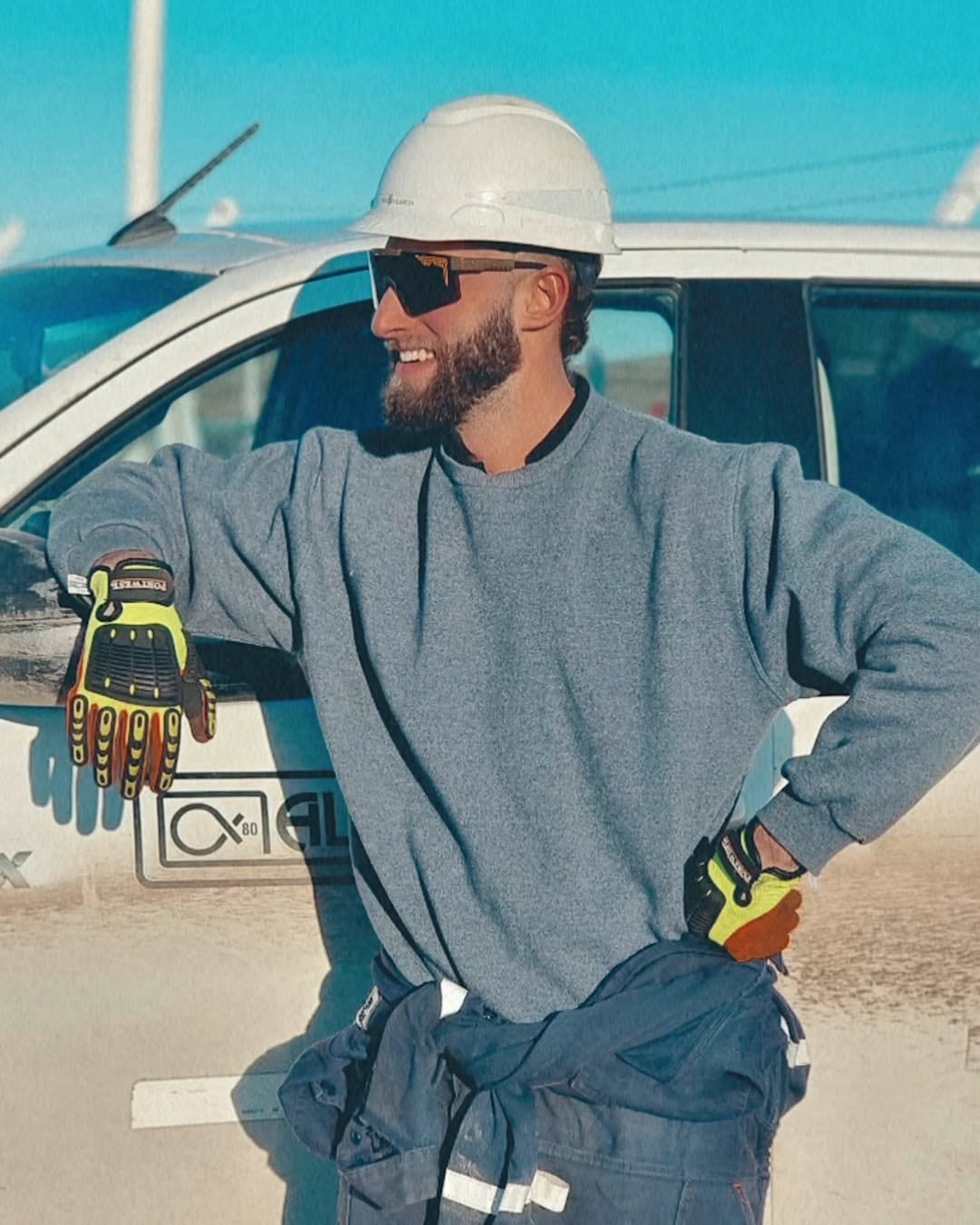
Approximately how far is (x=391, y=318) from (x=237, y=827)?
0.75m

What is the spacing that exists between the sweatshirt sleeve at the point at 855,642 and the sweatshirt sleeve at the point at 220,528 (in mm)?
641

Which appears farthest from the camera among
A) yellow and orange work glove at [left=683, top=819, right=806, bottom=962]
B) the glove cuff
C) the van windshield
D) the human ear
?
the van windshield

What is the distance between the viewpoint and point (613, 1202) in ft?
6.33

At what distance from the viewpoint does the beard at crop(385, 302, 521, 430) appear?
2.10 meters

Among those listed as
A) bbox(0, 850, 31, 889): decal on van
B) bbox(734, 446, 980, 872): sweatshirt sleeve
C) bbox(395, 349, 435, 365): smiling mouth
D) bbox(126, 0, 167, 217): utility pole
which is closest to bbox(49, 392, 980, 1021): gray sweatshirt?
bbox(734, 446, 980, 872): sweatshirt sleeve

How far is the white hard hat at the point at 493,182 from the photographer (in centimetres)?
207

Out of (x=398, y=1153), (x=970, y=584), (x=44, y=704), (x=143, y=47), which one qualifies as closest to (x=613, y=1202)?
(x=398, y=1153)

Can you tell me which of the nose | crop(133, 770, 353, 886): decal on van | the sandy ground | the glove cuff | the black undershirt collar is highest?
the nose

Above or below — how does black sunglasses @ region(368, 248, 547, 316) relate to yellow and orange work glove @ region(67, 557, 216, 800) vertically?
above

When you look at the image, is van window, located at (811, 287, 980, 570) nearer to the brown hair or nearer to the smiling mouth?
the brown hair

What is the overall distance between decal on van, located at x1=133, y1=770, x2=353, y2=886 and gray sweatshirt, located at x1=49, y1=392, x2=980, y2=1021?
198 mm

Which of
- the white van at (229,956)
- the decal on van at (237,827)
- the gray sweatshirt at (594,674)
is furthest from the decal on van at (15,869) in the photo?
the gray sweatshirt at (594,674)

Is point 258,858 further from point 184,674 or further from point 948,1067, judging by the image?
point 948,1067

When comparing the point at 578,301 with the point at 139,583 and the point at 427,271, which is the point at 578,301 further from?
the point at 139,583
